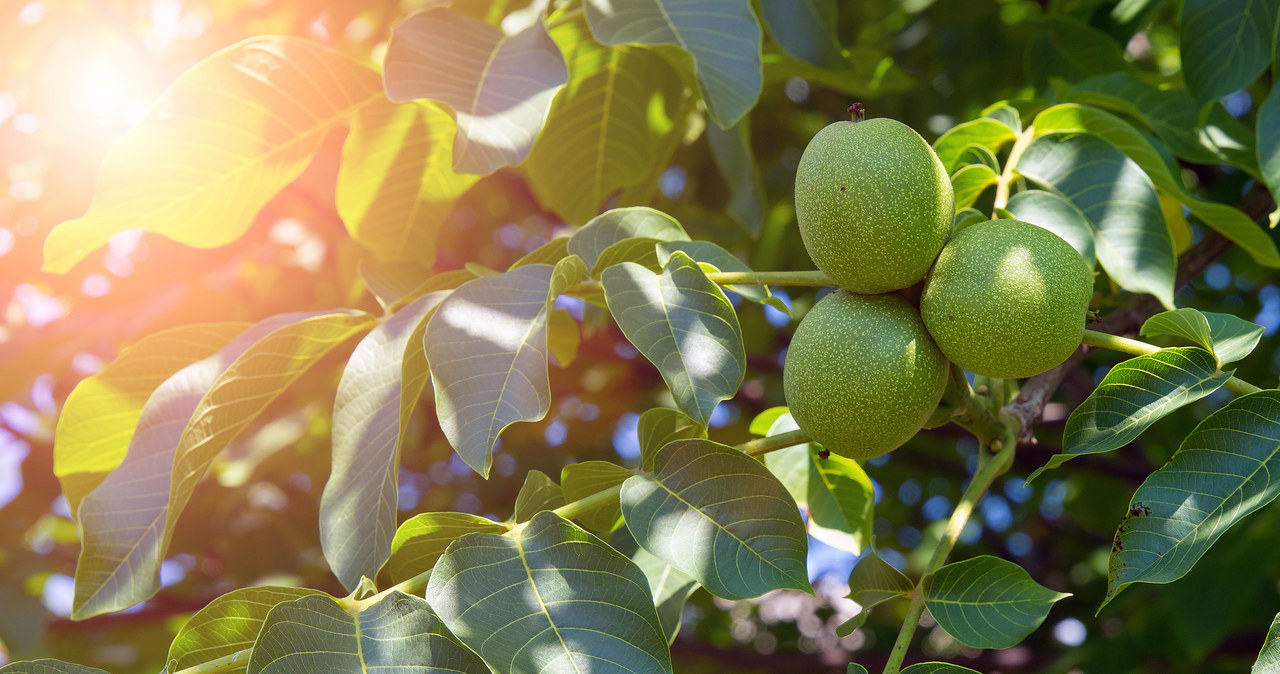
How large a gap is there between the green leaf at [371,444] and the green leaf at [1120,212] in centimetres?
88

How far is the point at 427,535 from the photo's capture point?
888 millimetres

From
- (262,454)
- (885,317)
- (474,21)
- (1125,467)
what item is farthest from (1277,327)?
(262,454)

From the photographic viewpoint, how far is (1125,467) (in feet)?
8.28

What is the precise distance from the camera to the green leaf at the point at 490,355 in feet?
2.65

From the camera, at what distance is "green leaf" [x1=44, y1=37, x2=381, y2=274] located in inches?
45.8

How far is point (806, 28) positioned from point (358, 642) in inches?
47.0

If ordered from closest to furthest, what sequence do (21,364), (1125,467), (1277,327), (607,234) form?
(607,234)
(21,364)
(1125,467)
(1277,327)

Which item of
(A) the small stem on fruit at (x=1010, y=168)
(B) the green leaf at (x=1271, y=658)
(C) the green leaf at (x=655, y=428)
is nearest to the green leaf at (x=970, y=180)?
(A) the small stem on fruit at (x=1010, y=168)

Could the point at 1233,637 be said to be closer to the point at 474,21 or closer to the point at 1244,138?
the point at 1244,138

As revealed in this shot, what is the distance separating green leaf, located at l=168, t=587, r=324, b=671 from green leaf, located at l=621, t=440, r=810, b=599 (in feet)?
1.12

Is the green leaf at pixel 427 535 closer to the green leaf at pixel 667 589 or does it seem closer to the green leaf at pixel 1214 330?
the green leaf at pixel 667 589

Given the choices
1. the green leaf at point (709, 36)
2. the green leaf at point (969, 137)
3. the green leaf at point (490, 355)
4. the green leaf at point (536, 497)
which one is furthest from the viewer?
the green leaf at point (969, 137)

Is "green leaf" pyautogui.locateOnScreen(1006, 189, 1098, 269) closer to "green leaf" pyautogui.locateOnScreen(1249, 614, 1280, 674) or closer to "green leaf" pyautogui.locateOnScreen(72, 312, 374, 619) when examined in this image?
"green leaf" pyautogui.locateOnScreen(1249, 614, 1280, 674)

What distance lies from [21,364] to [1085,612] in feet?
11.6
